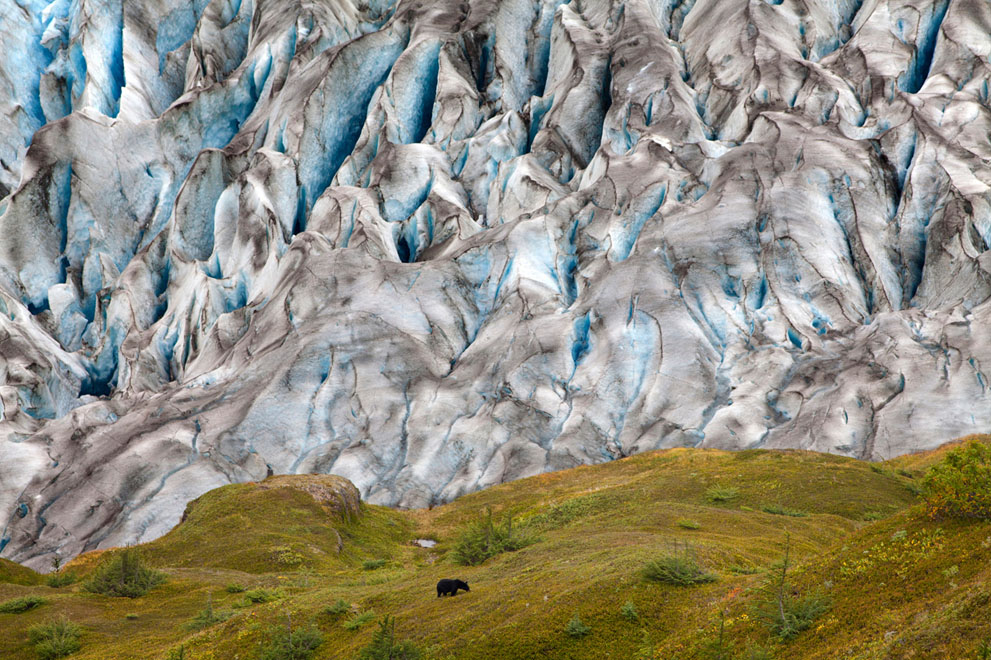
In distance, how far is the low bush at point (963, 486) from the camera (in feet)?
53.6

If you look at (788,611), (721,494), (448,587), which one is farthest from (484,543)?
(788,611)

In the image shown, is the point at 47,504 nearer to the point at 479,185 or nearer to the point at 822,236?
the point at 479,185

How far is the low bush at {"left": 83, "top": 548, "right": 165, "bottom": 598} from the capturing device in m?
30.9

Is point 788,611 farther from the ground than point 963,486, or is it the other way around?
point 963,486

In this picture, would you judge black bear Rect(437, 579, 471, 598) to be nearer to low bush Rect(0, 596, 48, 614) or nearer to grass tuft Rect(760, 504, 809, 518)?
low bush Rect(0, 596, 48, 614)

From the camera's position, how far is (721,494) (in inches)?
1548

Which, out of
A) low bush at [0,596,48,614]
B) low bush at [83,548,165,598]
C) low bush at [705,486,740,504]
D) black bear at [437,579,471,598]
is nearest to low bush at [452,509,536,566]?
black bear at [437,579,471,598]

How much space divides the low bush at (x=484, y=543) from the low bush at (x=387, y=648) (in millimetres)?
10303

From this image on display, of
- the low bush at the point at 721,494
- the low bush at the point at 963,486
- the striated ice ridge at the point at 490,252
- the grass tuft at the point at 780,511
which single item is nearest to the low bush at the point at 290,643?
the low bush at the point at 963,486

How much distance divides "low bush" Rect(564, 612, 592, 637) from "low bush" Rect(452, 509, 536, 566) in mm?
10278

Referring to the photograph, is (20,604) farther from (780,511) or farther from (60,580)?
(780,511)

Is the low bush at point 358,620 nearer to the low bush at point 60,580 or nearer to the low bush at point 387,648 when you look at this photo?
the low bush at point 387,648

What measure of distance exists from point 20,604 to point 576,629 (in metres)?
21.2

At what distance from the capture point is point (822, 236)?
72.0 meters
